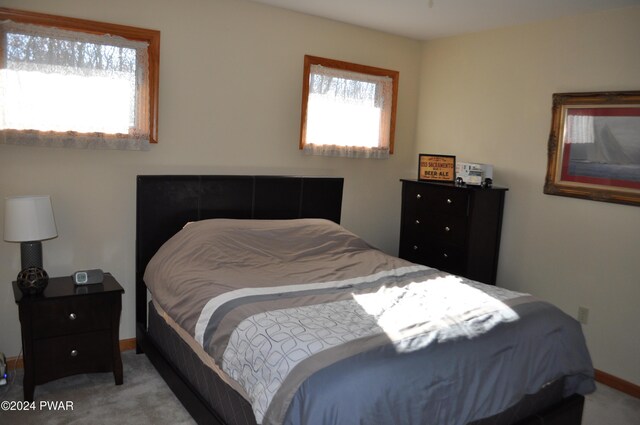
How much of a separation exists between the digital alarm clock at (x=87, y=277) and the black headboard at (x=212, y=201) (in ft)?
1.22

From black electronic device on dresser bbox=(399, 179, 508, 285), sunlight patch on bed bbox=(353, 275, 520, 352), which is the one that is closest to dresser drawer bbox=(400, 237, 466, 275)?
black electronic device on dresser bbox=(399, 179, 508, 285)

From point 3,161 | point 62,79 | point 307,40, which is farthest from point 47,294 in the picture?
point 307,40

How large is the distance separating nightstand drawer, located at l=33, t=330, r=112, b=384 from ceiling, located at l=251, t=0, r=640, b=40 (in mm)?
2531

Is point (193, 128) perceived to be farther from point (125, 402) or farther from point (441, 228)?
point (441, 228)

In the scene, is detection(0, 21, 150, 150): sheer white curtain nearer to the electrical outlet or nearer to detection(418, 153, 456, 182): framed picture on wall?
detection(418, 153, 456, 182): framed picture on wall

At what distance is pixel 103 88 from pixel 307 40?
159 centimetres

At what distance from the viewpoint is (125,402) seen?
9.10ft

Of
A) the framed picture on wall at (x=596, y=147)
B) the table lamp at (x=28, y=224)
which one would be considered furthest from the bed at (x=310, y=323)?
the framed picture on wall at (x=596, y=147)

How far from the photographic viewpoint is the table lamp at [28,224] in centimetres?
269

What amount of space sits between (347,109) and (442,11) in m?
1.04

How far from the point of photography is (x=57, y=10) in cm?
295

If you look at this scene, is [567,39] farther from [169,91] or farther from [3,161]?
[3,161]

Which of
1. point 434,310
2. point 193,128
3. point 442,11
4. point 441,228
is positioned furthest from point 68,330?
point 442,11

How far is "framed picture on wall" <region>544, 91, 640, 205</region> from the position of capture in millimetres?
3248
